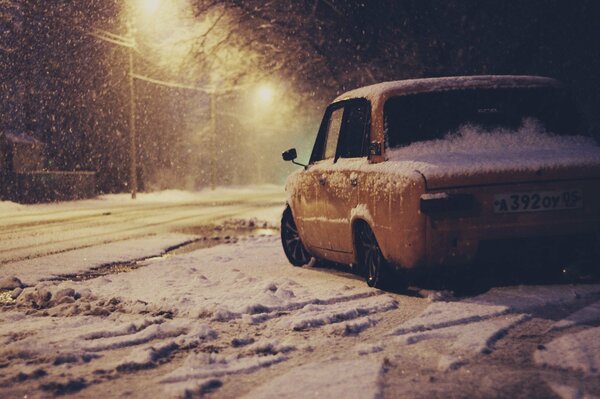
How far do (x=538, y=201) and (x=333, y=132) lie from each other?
266cm

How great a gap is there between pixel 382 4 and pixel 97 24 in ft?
99.8

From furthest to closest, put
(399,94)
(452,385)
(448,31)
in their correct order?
(448,31), (399,94), (452,385)

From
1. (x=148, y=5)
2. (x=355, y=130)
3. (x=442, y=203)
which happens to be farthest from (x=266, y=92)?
(x=442, y=203)

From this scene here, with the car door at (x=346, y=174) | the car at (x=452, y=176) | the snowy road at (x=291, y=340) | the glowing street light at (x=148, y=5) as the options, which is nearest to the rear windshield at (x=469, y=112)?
the car at (x=452, y=176)

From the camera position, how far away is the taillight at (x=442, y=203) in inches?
226

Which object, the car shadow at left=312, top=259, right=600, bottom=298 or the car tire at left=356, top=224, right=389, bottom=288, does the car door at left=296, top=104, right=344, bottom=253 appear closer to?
the car tire at left=356, top=224, right=389, bottom=288

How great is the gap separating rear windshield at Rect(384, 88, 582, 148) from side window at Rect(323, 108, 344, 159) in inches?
45.8

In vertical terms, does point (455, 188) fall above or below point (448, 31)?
below

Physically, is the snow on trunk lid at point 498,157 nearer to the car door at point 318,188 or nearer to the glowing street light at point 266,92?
the car door at point 318,188

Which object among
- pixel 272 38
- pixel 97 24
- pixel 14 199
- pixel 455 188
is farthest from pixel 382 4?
pixel 97 24

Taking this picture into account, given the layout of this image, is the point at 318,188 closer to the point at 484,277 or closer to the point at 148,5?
the point at 484,277

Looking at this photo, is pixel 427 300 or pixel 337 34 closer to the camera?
pixel 427 300

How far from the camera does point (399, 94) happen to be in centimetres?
678

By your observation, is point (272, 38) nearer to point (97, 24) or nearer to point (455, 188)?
point (455, 188)
